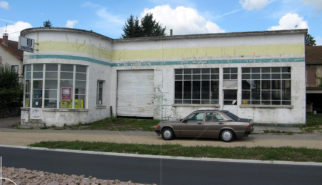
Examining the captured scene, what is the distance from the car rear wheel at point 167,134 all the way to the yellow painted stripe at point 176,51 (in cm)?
879

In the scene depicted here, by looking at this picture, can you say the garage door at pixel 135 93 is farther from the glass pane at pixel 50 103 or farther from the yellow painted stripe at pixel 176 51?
the glass pane at pixel 50 103

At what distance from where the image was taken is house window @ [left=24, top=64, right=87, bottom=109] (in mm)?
18812

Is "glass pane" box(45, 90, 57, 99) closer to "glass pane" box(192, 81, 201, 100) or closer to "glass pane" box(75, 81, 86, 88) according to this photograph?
"glass pane" box(75, 81, 86, 88)

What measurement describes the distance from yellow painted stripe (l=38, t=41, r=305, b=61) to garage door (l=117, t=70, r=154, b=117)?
127cm

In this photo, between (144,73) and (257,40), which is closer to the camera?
(257,40)

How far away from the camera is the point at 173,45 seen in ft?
68.8

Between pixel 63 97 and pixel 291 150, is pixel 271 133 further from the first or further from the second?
pixel 63 97

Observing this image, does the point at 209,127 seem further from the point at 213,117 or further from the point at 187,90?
the point at 187,90

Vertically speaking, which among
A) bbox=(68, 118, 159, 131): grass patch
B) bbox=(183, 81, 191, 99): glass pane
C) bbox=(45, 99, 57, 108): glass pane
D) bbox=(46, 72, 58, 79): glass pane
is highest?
bbox=(46, 72, 58, 79): glass pane

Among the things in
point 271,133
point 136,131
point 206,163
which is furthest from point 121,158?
point 271,133

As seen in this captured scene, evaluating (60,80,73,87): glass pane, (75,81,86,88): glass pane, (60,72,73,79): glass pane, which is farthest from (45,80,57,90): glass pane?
(75,81,86,88): glass pane

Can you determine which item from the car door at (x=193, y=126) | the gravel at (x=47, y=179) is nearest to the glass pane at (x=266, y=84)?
the car door at (x=193, y=126)

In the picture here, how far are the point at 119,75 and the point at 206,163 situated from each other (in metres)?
14.9

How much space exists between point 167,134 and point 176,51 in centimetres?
931
